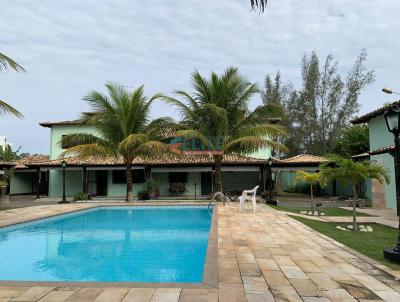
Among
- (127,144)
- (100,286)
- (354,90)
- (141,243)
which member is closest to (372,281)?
(100,286)

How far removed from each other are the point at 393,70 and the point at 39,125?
25765 millimetres

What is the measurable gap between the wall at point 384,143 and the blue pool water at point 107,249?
842 cm

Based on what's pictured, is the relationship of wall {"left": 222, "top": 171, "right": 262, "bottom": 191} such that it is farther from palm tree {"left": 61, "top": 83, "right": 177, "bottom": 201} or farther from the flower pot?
the flower pot

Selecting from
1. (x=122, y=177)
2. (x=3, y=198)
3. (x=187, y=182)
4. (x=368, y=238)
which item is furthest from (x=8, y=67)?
(x=187, y=182)

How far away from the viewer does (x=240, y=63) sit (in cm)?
1822

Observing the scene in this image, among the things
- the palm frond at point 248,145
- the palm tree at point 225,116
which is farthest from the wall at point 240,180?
the palm frond at point 248,145

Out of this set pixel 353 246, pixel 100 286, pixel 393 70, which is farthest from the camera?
pixel 393 70

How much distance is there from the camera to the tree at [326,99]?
101 feet

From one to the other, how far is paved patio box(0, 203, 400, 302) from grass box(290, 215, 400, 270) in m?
0.31

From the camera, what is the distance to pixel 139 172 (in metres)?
24.5

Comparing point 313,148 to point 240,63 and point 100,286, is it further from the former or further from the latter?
point 100,286

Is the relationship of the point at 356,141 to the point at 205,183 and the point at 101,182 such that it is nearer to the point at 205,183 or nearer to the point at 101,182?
the point at 205,183

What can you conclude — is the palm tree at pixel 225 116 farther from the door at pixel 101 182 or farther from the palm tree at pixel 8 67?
the door at pixel 101 182

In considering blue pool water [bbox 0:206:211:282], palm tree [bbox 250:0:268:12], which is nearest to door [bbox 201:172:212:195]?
blue pool water [bbox 0:206:211:282]
